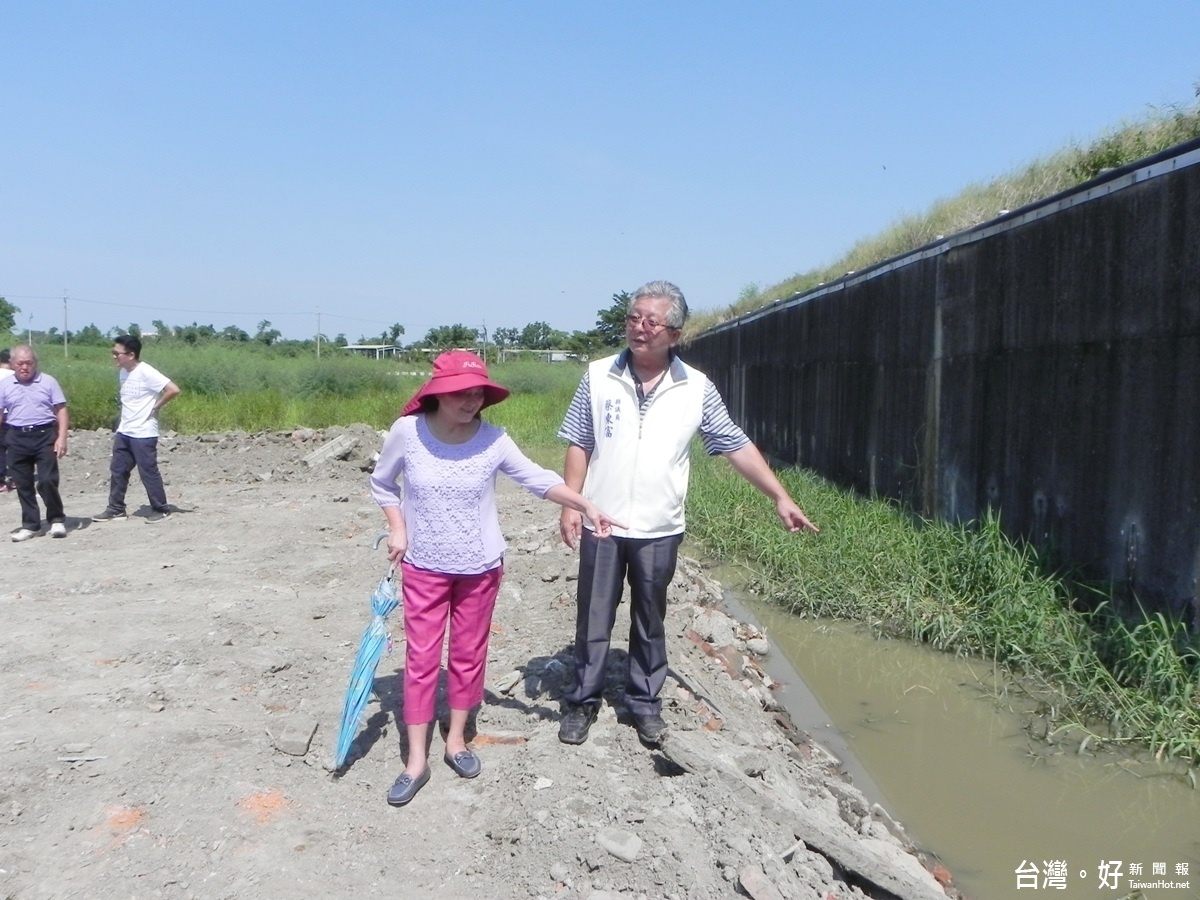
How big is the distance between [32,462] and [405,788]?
6.31 meters

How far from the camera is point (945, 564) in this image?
265 inches

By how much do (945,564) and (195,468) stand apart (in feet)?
37.4

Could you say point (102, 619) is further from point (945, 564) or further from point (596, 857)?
point (945, 564)

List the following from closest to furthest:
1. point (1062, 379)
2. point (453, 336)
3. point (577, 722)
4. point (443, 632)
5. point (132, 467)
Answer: point (443, 632) < point (577, 722) < point (1062, 379) < point (132, 467) < point (453, 336)

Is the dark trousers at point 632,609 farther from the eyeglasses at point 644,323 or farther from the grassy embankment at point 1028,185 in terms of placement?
the grassy embankment at point 1028,185

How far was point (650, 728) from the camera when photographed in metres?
3.85

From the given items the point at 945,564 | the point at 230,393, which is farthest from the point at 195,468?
the point at 945,564

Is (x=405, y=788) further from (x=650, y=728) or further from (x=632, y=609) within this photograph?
(x=632, y=609)

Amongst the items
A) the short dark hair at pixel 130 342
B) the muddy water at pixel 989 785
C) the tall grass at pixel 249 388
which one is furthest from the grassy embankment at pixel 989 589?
the tall grass at pixel 249 388

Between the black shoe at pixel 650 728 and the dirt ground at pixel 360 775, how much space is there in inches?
2.3

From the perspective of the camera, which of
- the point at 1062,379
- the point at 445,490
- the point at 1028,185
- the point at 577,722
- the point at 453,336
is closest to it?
the point at 445,490

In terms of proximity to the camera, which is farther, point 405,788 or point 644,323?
point 644,323

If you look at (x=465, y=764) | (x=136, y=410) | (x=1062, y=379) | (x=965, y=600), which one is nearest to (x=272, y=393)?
(x=136, y=410)

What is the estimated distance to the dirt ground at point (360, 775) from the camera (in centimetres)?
301
